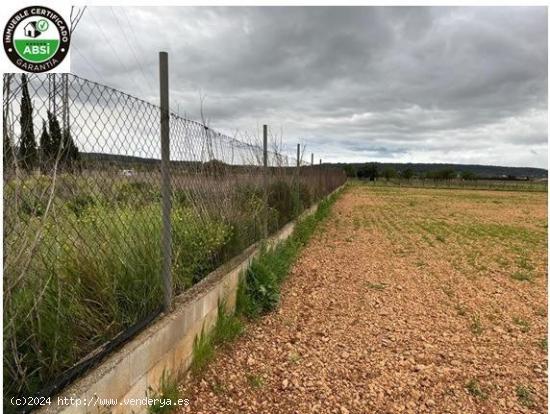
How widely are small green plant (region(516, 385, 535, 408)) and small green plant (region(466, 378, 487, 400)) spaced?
8.8 inches

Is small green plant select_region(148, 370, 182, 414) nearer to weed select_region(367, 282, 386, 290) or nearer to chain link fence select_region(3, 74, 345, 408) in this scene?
chain link fence select_region(3, 74, 345, 408)

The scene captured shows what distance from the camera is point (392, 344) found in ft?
11.8

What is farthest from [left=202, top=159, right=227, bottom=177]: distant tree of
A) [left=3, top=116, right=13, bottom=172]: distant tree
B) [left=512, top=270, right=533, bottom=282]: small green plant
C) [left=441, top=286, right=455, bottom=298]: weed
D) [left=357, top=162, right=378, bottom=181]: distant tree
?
[left=357, top=162, right=378, bottom=181]: distant tree

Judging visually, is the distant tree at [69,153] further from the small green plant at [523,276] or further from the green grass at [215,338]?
the small green plant at [523,276]

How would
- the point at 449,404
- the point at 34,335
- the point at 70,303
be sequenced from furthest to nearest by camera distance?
the point at 449,404 < the point at 70,303 < the point at 34,335

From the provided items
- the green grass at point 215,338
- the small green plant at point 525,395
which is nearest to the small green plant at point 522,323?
the small green plant at point 525,395

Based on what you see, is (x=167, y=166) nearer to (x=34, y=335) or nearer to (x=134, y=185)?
(x=134, y=185)

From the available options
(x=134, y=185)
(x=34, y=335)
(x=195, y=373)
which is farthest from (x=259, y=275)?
(x=34, y=335)

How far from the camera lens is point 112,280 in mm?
2539

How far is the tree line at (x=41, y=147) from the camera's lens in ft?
5.80

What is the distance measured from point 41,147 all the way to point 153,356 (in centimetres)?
129

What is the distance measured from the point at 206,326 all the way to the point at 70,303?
1.20m

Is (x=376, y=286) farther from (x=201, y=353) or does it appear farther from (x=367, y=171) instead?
(x=367, y=171)

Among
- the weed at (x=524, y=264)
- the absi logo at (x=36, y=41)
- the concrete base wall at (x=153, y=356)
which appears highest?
the absi logo at (x=36, y=41)
